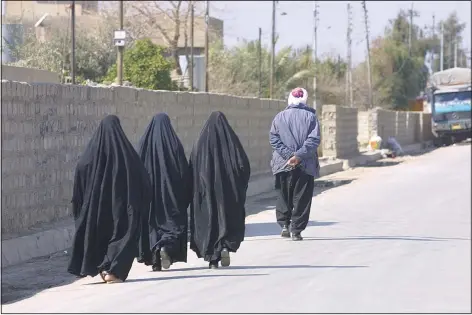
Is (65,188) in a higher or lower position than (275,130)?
lower

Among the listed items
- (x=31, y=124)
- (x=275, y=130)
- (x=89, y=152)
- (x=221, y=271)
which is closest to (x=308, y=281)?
(x=221, y=271)

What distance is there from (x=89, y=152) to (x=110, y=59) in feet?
74.3

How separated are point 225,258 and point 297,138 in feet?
7.60

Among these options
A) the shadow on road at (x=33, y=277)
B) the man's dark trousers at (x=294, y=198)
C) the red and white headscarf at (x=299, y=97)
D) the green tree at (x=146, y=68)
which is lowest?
the shadow on road at (x=33, y=277)

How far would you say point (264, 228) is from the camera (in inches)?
471

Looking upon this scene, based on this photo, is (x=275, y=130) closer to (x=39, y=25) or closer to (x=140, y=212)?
(x=140, y=212)

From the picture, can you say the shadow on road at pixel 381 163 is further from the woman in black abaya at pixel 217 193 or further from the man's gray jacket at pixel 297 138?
the woman in black abaya at pixel 217 193

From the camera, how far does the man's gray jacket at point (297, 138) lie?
10.3m

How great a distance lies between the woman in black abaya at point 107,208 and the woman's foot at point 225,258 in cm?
95

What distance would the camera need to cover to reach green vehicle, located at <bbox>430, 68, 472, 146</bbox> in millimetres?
42844

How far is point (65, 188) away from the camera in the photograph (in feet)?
36.4

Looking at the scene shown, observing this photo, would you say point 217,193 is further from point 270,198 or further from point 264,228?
point 270,198

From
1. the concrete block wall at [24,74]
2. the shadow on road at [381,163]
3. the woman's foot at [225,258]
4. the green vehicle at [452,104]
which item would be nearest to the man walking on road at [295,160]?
the woman's foot at [225,258]

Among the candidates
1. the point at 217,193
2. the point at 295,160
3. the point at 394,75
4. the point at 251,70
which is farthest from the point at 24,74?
the point at 394,75
